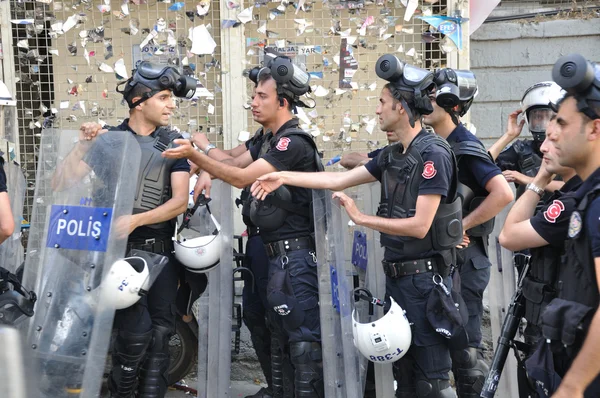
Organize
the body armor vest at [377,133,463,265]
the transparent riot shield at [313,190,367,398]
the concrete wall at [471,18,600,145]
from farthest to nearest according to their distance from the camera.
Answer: the concrete wall at [471,18,600,145] → the transparent riot shield at [313,190,367,398] → the body armor vest at [377,133,463,265]

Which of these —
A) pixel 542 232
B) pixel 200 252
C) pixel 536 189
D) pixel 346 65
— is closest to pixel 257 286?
pixel 200 252

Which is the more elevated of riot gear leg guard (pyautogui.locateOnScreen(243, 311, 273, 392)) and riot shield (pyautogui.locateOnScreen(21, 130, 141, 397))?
riot shield (pyautogui.locateOnScreen(21, 130, 141, 397))

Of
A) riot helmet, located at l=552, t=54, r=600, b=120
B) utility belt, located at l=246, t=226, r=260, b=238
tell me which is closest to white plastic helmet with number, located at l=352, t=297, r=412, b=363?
utility belt, located at l=246, t=226, r=260, b=238

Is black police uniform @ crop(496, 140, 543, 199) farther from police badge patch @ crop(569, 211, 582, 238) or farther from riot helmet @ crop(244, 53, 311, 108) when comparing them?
police badge patch @ crop(569, 211, 582, 238)

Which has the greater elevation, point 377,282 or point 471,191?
point 471,191

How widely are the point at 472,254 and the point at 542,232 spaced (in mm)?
1892

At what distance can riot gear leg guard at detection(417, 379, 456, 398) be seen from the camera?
4.11m

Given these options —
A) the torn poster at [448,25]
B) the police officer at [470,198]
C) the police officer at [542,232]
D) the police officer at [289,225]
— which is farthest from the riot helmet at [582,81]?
the torn poster at [448,25]

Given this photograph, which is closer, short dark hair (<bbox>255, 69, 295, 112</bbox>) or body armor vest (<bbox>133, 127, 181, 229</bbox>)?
body armor vest (<bbox>133, 127, 181, 229</bbox>)

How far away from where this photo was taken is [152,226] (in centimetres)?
477

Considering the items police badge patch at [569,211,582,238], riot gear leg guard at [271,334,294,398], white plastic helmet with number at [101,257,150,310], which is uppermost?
police badge patch at [569,211,582,238]

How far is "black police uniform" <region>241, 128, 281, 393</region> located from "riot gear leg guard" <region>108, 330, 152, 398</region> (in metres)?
0.79

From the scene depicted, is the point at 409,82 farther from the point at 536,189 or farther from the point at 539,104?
the point at 539,104

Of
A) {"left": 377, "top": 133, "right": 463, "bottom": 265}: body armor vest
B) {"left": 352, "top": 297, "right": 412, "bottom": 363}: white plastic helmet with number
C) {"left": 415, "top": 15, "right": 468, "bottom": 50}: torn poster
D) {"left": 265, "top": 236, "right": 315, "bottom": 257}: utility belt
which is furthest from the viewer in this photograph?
{"left": 415, "top": 15, "right": 468, "bottom": 50}: torn poster
